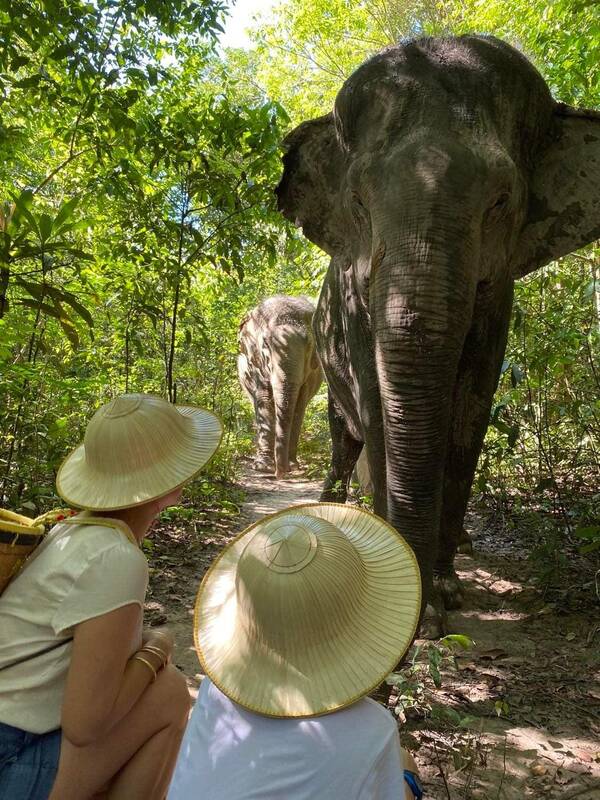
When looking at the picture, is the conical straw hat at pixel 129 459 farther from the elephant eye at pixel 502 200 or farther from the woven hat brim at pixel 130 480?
the elephant eye at pixel 502 200

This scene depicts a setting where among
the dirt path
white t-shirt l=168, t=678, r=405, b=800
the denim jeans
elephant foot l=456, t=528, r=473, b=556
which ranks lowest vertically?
the dirt path

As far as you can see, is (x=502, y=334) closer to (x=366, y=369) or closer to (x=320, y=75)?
(x=366, y=369)

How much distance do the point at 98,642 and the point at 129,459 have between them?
0.53 meters

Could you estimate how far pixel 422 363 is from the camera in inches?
118

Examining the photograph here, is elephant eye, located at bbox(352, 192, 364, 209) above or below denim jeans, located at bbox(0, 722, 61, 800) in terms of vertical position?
above

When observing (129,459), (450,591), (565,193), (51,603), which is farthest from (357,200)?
(51,603)

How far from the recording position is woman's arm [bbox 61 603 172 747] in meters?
1.64

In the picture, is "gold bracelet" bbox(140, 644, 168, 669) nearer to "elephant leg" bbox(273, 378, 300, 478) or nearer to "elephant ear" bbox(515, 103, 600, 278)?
"elephant ear" bbox(515, 103, 600, 278)

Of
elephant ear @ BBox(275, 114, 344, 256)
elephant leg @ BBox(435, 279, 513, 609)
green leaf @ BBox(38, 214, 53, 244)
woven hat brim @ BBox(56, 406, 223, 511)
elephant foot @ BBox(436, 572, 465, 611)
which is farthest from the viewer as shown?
elephant ear @ BBox(275, 114, 344, 256)

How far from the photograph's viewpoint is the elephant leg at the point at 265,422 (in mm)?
10703

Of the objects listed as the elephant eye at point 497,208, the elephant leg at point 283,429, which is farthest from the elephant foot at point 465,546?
the elephant leg at point 283,429

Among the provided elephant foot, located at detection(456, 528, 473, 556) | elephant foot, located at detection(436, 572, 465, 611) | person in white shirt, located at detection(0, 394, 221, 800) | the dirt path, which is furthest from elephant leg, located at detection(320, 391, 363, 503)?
person in white shirt, located at detection(0, 394, 221, 800)

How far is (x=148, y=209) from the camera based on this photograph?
5.69 m

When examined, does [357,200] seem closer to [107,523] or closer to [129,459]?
[129,459]
